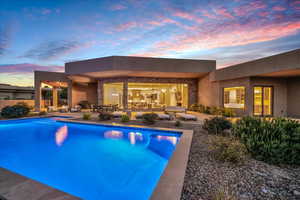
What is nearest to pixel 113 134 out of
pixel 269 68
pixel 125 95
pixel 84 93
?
pixel 125 95

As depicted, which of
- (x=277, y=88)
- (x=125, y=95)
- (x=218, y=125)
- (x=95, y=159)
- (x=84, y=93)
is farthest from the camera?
(x=84, y=93)

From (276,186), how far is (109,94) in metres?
14.8

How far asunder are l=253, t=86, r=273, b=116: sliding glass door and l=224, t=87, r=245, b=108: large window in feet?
2.89

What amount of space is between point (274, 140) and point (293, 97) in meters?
9.60

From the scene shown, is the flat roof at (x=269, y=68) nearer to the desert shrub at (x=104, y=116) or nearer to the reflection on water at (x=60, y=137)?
the desert shrub at (x=104, y=116)

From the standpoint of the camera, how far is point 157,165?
3.83 metres

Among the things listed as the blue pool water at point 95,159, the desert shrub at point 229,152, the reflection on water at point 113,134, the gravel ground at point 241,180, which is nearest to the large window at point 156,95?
the reflection on water at point 113,134

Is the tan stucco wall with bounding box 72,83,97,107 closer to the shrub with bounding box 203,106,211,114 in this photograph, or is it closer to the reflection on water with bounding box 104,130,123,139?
the reflection on water with bounding box 104,130,123,139

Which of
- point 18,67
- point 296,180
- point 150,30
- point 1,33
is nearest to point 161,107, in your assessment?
point 150,30

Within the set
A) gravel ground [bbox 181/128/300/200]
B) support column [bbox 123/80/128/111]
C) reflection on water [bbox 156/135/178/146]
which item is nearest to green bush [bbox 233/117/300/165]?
gravel ground [bbox 181/128/300/200]

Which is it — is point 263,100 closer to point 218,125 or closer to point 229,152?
point 218,125

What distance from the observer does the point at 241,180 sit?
2.21 meters

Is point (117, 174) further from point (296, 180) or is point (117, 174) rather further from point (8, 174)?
point (296, 180)

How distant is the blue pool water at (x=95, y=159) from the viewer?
2.83 m
